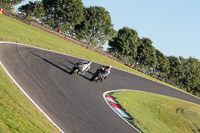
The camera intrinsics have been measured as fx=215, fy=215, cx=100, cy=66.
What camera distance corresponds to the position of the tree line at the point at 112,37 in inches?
2827

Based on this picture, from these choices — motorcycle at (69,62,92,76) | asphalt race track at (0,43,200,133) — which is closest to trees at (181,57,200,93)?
motorcycle at (69,62,92,76)

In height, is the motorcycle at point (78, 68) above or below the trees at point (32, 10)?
below

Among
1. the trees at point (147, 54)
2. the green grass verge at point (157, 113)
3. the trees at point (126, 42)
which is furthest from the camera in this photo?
the trees at point (147, 54)

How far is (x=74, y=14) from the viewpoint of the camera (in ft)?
234

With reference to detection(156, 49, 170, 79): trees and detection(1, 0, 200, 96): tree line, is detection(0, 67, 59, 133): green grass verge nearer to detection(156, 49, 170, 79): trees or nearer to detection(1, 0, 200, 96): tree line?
detection(1, 0, 200, 96): tree line

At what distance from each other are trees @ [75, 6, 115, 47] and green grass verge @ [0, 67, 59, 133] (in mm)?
69087

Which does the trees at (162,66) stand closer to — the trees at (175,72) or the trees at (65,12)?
the trees at (175,72)

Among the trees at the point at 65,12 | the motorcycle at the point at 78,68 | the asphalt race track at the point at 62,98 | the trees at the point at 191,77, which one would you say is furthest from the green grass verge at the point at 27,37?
the trees at the point at 191,77

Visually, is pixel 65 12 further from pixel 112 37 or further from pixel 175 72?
pixel 175 72

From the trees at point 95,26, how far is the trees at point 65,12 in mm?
3839

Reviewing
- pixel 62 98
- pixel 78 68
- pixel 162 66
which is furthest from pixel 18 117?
pixel 162 66

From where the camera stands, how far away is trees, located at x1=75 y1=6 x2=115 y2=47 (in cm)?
7531

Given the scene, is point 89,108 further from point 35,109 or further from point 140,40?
point 140,40

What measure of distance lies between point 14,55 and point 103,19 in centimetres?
6436
